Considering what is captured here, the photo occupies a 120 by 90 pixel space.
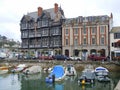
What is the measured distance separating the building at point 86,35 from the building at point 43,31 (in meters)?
3.47

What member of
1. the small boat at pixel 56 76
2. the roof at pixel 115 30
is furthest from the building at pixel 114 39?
the small boat at pixel 56 76

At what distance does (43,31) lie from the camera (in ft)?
312

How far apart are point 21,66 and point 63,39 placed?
72.3 ft

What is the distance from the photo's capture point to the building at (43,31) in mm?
91500

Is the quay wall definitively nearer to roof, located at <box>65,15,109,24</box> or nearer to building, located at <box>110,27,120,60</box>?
building, located at <box>110,27,120,60</box>

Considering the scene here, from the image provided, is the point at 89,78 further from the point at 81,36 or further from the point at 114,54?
the point at 81,36

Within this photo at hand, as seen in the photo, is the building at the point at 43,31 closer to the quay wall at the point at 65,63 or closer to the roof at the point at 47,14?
the roof at the point at 47,14

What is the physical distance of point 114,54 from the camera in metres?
77.1

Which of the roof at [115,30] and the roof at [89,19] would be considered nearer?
the roof at [115,30]

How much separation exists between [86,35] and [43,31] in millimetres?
17560

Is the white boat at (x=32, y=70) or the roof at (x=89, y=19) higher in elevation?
the roof at (x=89, y=19)

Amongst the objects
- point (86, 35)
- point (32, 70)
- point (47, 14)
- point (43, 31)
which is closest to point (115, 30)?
point (86, 35)

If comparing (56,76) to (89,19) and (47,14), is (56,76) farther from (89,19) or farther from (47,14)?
(47,14)

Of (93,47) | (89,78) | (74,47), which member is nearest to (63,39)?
(74,47)
